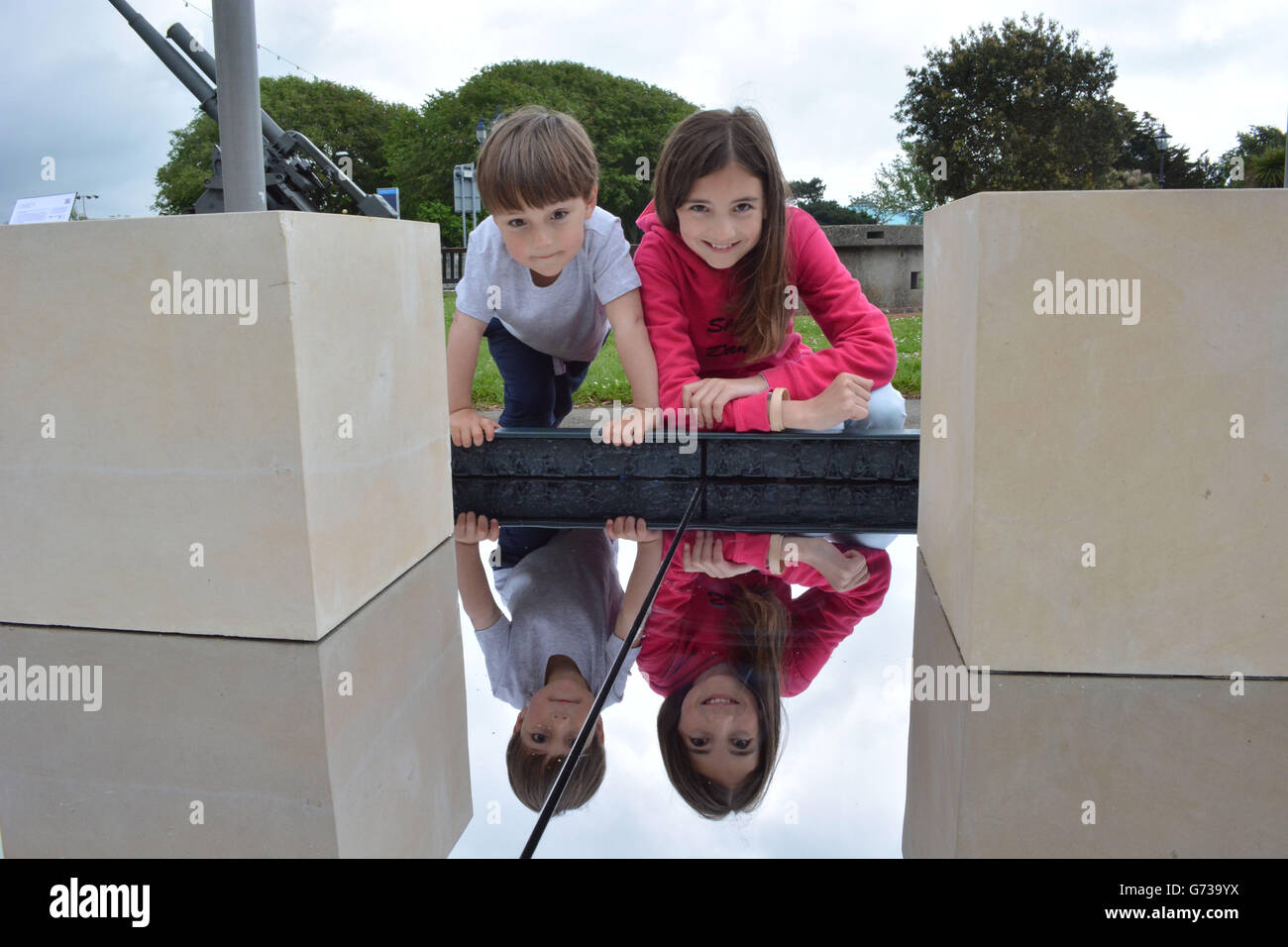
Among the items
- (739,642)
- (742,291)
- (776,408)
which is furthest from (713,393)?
(739,642)

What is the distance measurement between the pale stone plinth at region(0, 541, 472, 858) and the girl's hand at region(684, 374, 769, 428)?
1.21 metres

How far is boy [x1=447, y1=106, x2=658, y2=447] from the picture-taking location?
2852mm

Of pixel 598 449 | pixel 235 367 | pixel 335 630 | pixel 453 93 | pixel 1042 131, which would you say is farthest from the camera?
pixel 453 93

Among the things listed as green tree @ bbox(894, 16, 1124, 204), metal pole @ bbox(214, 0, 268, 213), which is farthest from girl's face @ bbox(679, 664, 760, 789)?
green tree @ bbox(894, 16, 1124, 204)

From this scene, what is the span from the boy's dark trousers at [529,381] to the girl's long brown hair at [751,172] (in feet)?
2.63

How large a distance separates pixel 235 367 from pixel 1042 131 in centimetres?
2797

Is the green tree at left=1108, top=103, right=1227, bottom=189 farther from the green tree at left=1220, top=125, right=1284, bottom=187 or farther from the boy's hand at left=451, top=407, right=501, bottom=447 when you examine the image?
the boy's hand at left=451, top=407, right=501, bottom=447

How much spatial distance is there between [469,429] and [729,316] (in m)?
A: 0.84

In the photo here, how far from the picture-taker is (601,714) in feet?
5.36

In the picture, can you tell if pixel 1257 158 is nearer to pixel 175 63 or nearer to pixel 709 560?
pixel 175 63

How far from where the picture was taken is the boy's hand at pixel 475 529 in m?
2.82

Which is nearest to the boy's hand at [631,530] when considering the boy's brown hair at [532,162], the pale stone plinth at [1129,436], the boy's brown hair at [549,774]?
the boy's brown hair at [532,162]

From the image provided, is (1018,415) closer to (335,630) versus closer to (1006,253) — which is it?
(1006,253)

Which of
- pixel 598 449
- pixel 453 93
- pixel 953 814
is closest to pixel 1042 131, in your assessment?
pixel 453 93
